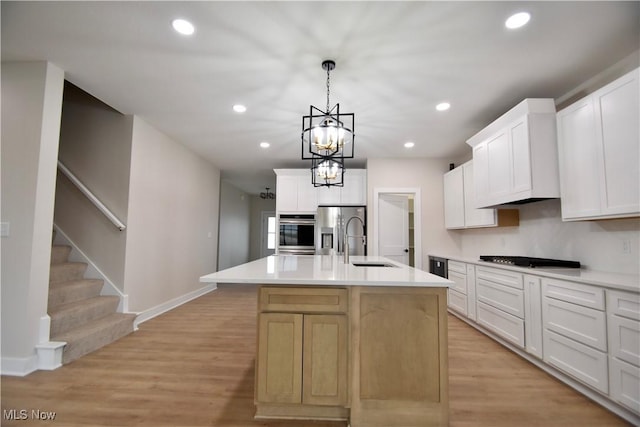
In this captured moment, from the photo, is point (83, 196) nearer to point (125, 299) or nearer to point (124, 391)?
→ point (125, 299)

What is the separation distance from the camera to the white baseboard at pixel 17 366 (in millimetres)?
2344

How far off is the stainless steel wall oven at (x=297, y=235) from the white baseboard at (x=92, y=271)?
2.56 m

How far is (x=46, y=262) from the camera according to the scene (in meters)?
2.54

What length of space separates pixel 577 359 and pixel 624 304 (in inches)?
23.5

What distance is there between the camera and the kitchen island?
1.75 metres

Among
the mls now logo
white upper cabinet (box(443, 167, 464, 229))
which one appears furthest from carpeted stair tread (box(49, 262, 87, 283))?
white upper cabinet (box(443, 167, 464, 229))

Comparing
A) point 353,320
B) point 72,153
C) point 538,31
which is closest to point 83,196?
point 72,153

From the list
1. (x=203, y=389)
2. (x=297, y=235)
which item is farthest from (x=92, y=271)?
(x=297, y=235)

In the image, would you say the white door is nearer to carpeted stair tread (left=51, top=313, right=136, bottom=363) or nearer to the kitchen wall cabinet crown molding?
the kitchen wall cabinet crown molding

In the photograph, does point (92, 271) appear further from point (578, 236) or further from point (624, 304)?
point (578, 236)

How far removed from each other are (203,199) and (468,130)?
189 inches

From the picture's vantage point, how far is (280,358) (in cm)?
180

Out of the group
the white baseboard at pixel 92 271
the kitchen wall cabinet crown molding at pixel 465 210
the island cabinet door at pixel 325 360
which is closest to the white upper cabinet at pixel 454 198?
the kitchen wall cabinet crown molding at pixel 465 210

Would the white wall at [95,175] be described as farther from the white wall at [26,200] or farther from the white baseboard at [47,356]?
the white baseboard at [47,356]
